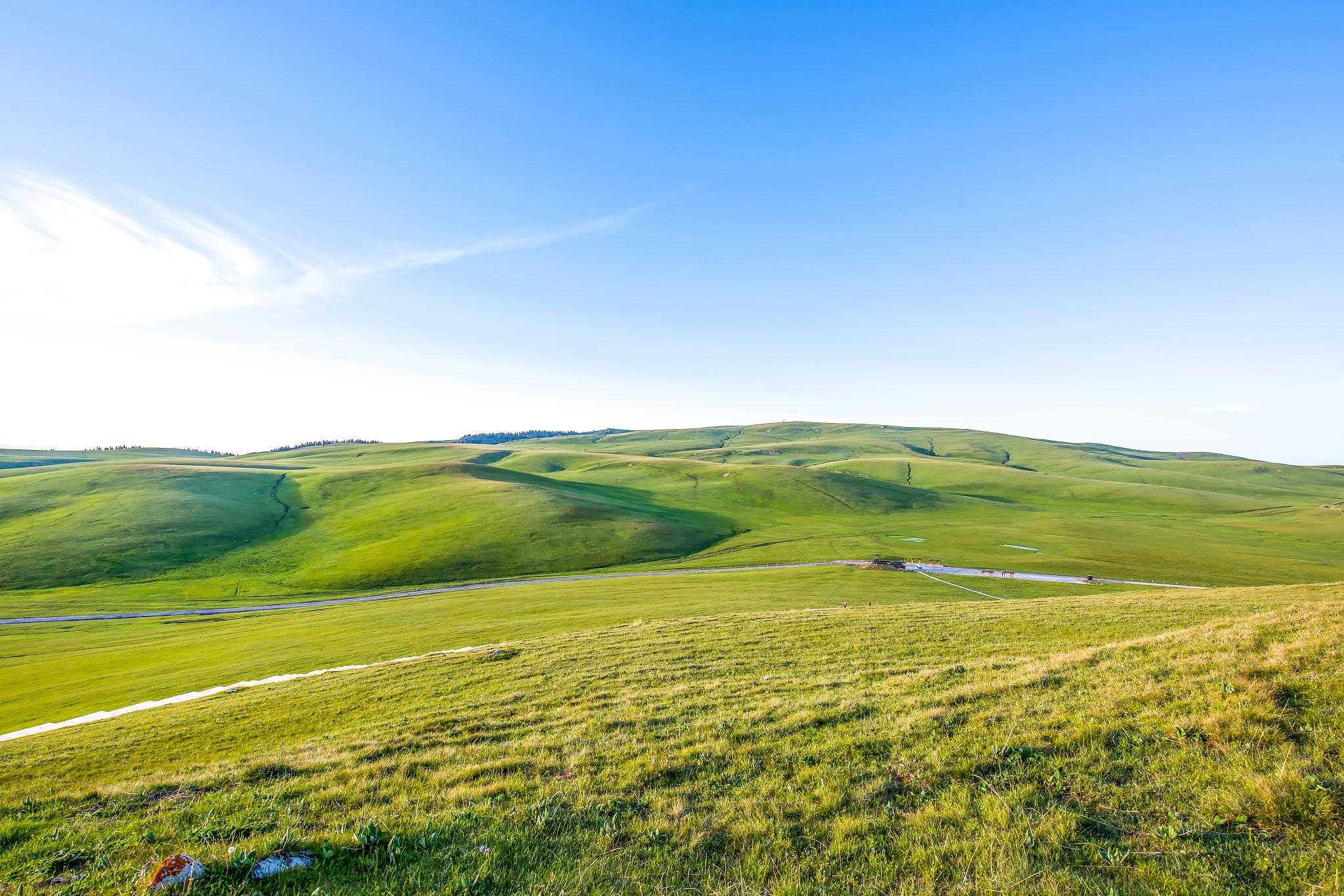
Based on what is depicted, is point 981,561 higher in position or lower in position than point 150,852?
lower

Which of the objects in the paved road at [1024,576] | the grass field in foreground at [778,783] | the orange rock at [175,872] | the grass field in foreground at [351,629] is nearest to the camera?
the orange rock at [175,872]

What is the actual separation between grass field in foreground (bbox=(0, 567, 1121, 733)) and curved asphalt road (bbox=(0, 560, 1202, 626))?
3429 mm

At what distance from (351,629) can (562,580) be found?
3135 cm

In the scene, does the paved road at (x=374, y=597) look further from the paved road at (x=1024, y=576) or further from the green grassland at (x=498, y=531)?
the paved road at (x=1024, y=576)

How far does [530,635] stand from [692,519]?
91201 mm

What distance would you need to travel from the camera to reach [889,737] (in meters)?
11.2

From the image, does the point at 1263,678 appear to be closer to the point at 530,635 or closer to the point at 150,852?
the point at 150,852

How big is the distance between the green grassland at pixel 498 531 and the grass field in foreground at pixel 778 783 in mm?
72805

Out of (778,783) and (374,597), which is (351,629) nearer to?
(374,597)

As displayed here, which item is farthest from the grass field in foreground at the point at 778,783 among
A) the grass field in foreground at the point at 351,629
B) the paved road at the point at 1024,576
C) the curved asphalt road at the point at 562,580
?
the paved road at the point at 1024,576

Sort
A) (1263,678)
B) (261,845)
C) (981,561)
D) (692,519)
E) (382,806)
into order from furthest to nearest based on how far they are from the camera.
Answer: (692,519), (981,561), (1263,678), (382,806), (261,845)

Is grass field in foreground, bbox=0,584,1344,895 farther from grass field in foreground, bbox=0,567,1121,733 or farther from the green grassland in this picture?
the green grassland

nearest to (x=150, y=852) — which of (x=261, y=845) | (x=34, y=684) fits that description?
(x=261, y=845)

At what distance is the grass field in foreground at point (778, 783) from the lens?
273 inches
